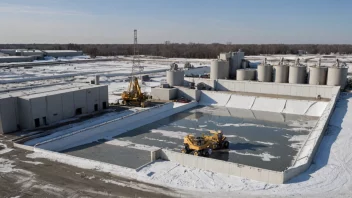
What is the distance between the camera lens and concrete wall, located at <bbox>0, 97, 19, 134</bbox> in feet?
60.0

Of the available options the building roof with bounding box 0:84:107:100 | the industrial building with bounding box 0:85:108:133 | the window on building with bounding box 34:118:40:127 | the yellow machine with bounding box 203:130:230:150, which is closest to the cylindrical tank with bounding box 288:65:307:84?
the yellow machine with bounding box 203:130:230:150

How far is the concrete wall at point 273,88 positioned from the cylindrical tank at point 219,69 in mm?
2066

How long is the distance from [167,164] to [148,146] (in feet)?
12.4

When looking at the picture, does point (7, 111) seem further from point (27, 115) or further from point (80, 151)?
point (80, 151)

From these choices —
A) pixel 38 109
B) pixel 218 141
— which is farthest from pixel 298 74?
pixel 38 109

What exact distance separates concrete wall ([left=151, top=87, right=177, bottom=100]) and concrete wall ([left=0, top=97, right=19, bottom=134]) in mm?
12958

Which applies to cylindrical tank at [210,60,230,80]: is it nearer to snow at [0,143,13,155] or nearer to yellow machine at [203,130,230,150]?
yellow machine at [203,130,230,150]

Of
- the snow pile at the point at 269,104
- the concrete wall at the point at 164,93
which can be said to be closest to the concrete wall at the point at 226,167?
the snow pile at the point at 269,104

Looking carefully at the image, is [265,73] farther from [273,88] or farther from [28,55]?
[28,55]

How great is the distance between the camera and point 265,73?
31875 millimetres

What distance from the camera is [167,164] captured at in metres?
13.5

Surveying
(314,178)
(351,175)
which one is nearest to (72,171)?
(314,178)

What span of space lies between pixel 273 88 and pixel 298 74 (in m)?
2.81

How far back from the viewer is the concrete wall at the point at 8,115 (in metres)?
18.3
